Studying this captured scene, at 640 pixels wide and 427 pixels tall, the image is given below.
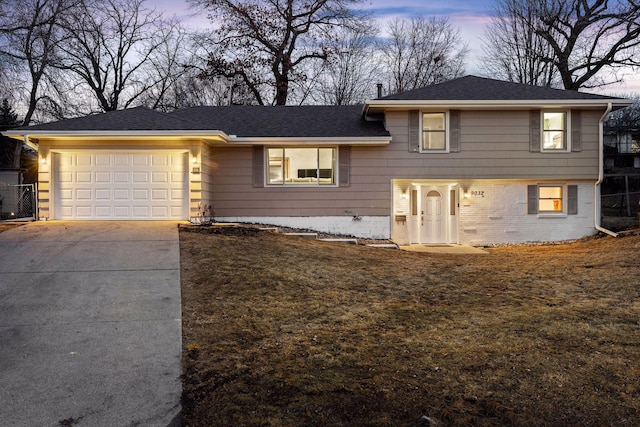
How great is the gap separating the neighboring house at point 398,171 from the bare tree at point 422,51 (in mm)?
13686

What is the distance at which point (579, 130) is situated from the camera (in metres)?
13.6

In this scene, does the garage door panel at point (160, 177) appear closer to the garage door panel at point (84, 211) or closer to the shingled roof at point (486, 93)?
the garage door panel at point (84, 211)

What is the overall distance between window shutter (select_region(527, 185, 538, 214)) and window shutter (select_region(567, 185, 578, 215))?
3.25 ft

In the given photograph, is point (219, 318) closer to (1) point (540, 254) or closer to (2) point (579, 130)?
(1) point (540, 254)

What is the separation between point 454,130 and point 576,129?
364 cm

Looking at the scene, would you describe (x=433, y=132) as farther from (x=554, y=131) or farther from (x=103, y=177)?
(x=103, y=177)

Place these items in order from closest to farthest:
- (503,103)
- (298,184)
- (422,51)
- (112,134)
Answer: (112,134)
(503,103)
(298,184)
(422,51)

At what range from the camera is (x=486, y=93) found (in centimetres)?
1371

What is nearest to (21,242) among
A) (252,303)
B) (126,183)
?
(126,183)

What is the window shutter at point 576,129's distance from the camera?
13.6 meters

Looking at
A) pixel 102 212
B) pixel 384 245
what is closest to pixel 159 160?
pixel 102 212

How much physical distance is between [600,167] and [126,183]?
1385 centimetres

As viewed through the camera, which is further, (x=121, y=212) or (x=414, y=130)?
(x=414, y=130)

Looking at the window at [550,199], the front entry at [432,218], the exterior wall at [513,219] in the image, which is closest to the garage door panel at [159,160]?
the front entry at [432,218]
